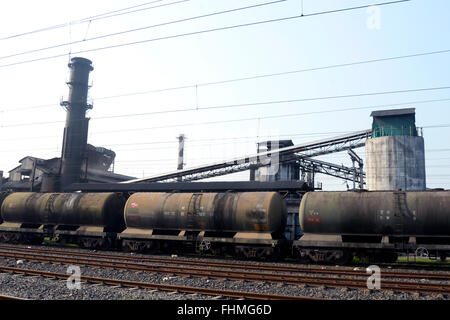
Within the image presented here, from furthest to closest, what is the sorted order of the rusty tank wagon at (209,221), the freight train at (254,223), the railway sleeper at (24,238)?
the railway sleeper at (24,238)
the rusty tank wagon at (209,221)
the freight train at (254,223)

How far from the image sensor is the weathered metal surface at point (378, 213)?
48.0 ft

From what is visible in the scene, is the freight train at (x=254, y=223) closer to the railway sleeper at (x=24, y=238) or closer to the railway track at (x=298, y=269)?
the railway sleeper at (x=24, y=238)

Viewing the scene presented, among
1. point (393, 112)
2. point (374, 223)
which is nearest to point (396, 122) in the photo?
point (393, 112)

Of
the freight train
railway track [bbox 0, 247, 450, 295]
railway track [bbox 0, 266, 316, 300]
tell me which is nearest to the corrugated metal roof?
the freight train

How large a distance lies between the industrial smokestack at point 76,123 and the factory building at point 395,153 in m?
31.0

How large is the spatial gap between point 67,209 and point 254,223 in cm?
1275

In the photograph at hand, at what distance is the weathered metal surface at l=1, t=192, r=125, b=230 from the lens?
21.5 metres

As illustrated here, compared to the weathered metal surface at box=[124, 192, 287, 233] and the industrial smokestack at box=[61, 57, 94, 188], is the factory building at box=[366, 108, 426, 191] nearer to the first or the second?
the weathered metal surface at box=[124, 192, 287, 233]

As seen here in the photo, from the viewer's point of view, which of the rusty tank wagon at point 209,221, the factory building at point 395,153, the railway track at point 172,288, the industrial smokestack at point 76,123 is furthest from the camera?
the industrial smokestack at point 76,123

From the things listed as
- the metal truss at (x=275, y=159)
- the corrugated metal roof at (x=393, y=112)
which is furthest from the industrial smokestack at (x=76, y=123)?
the corrugated metal roof at (x=393, y=112)

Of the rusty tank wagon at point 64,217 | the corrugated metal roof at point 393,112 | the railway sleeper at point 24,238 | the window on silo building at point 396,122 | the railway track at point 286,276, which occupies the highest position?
the corrugated metal roof at point 393,112

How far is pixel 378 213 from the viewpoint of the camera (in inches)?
606
